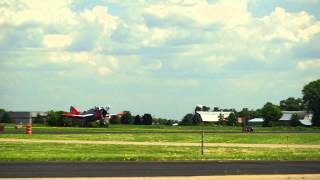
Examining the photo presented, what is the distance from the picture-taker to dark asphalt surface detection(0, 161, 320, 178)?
19047mm

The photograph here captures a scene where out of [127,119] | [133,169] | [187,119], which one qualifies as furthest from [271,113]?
[133,169]

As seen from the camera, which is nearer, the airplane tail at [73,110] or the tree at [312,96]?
the airplane tail at [73,110]

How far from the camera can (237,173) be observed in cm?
1981

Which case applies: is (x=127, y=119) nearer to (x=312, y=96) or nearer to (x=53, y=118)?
(x=53, y=118)

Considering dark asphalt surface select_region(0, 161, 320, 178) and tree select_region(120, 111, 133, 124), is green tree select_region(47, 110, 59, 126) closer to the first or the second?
tree select_region(120, 111, 133, 124)

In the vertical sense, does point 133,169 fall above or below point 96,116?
below

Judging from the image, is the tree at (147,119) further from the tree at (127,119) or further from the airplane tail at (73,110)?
the airplane tail at (73,110)

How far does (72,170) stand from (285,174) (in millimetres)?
7401

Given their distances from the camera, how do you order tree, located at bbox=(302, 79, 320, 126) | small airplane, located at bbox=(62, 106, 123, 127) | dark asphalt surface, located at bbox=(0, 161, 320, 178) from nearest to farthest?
dark asphalt surface, located at bbox=(0, 161, 320, 178), small airplane, located at bbox=(62, 106, 123, 127), tree, located at bbox=(302, 79, 320, 126)

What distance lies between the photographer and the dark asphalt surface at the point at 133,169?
19.0 meters

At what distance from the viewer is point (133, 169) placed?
2091cm

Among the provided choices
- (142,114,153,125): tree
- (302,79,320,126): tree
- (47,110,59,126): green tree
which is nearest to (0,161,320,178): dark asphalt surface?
(47,110,59,126): green tree

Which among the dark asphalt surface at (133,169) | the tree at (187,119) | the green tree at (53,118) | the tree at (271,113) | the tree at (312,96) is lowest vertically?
the dark asphalt surface at (133,169)

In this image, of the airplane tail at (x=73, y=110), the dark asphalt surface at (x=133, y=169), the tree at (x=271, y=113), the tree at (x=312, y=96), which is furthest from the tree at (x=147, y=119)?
the dark asphalt surface at (x=133, y=169)
